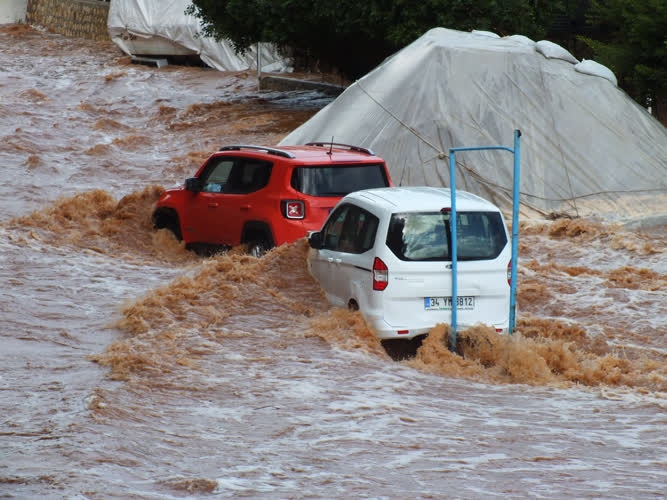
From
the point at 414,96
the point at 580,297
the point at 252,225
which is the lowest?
the point at 580,297

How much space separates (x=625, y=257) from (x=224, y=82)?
21899 mm

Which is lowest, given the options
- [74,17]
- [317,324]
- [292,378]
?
[292,378]

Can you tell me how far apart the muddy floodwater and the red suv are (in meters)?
0.43

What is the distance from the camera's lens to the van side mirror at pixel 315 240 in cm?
1120

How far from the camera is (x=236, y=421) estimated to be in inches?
326

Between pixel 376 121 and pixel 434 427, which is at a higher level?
→ pixel 376 121

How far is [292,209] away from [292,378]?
355 cm

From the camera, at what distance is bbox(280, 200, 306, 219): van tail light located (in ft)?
42.0

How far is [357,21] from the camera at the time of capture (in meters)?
24.3

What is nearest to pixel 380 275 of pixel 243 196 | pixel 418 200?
pixel 418 200

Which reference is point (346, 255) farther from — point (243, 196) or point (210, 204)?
point (210, 204)

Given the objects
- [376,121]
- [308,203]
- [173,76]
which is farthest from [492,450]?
[173,76]

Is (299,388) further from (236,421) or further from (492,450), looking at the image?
(492,450)

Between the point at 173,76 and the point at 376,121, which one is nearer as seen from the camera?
the point at 376,121
